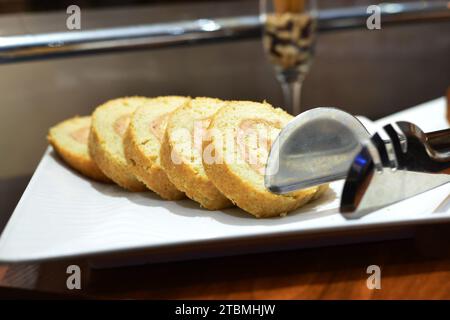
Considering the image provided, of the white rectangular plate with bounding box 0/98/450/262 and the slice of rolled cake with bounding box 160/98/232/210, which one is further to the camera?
the slice of rolled cake with bounding box 160/98/232/210

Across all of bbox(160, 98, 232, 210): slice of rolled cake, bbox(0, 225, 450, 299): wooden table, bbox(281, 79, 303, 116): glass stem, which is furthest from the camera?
bbox(281, 79, 303, 116): glass stem

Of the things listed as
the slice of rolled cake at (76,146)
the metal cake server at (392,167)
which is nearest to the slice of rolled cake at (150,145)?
the slice of rolled cake at (76,146)

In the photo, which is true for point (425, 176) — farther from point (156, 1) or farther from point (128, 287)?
point (156, 1)

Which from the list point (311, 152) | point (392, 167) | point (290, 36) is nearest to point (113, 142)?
point (311, 152)

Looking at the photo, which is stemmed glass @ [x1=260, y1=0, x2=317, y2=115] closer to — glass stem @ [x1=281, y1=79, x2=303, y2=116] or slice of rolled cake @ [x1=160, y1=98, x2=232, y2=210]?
glass stem @ [x1=281, y1=79, x2=303, y2=116]

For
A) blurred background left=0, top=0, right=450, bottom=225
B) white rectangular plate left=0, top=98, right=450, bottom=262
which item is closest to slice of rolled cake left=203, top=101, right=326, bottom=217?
white rectangular plate left=0, top=98, right=450, bottom=262
